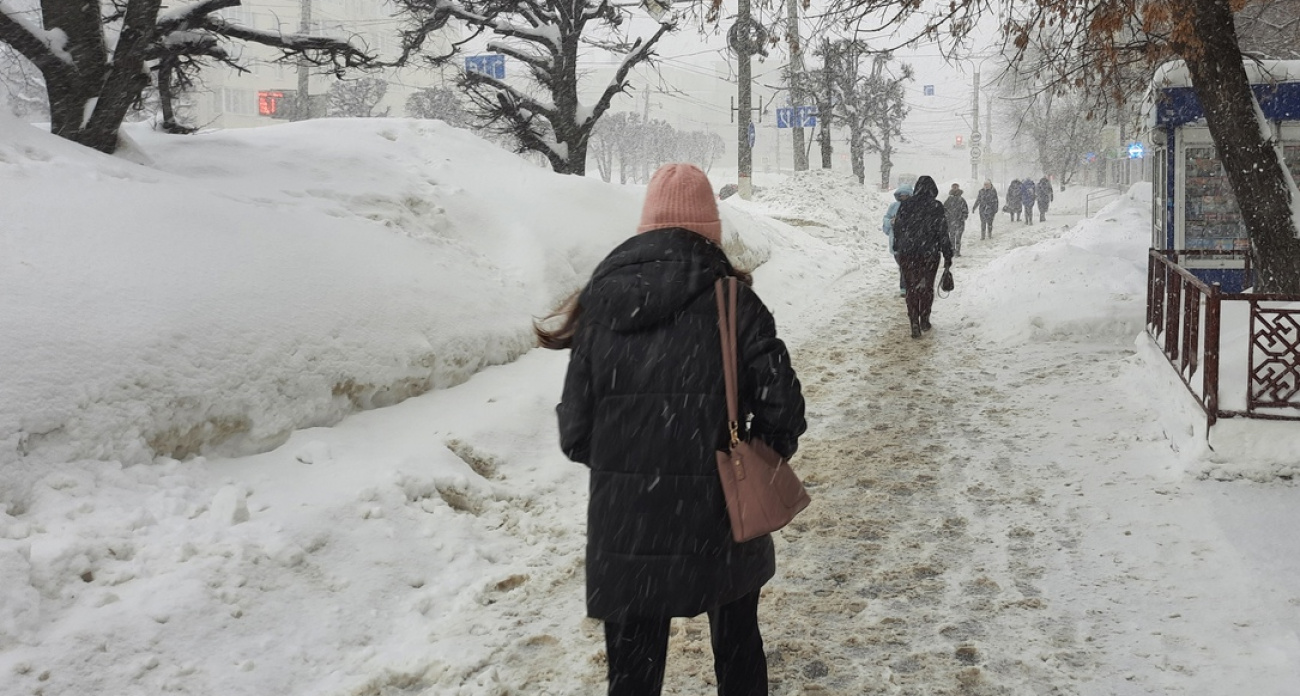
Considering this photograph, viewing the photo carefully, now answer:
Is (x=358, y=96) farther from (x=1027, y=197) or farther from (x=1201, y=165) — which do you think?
(x=1201, y=165)

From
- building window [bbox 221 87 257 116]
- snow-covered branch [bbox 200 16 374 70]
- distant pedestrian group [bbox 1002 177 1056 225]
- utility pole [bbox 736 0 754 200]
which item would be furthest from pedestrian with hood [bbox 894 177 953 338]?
building window [bbox 221 87 257 116]

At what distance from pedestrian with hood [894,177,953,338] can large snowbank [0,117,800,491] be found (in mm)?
3517

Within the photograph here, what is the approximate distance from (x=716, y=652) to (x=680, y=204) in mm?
1269

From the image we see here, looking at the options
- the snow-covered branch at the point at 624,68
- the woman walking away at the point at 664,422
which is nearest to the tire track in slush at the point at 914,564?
the woman walking away at the point at 664,422

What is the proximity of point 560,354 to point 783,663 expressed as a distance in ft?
16.3

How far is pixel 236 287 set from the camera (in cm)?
562

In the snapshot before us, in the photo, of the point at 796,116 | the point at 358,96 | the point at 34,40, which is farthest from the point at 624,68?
the point at 358,96

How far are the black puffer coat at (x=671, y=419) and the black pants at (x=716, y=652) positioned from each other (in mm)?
89

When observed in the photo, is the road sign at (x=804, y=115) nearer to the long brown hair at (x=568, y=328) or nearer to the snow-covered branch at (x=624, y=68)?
the snow-covered branch at (x=624, y=68)

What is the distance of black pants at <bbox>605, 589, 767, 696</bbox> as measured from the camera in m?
2.50

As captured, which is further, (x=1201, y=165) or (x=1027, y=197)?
(x=1027, y=197)

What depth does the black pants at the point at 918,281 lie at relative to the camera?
1053cm

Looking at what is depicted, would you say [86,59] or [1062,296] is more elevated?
[86,59]

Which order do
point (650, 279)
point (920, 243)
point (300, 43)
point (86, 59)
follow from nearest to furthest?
point (650, 279) → point (86, 59) → point (300, 43) → point (920, 243)
